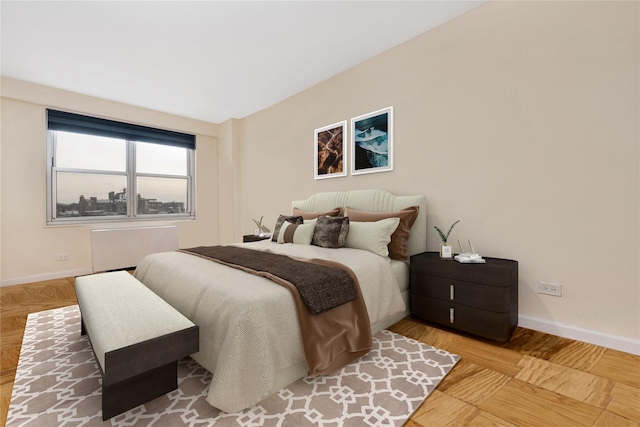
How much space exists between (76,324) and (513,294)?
383 cm

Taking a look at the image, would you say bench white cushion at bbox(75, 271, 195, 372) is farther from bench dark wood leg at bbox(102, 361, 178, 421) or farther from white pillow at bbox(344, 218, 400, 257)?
white pillow at bbox(344, 218, 400, 257)

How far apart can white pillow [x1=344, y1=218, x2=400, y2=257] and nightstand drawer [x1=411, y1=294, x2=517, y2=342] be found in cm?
54

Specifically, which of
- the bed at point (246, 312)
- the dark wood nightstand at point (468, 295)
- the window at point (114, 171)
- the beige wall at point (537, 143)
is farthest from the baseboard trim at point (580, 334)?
the window at point (114, 171)

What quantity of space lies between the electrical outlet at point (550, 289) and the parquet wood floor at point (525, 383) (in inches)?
13.2

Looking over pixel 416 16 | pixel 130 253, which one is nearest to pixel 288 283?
pixel 416 16

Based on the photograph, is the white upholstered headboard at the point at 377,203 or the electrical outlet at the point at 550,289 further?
the white upholstered headboard at the point at 377,203

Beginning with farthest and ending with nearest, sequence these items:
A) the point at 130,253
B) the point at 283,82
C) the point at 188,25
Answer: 1. the point at 130,253
2. the point at 283,82
3. the point at 188,25

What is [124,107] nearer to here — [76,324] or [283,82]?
[283,82]

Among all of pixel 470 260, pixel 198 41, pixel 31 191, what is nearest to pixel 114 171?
pixel 31 191

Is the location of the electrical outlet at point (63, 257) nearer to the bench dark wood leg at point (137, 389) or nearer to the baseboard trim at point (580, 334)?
the bench dark wood leg at point (137, 389)

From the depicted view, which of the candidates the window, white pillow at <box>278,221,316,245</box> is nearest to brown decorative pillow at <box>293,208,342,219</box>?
white pillow at <box>278,221,316,245</box>

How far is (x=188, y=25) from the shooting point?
111 inches

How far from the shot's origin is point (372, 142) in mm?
3486

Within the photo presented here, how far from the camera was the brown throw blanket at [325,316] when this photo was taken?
164 cm
